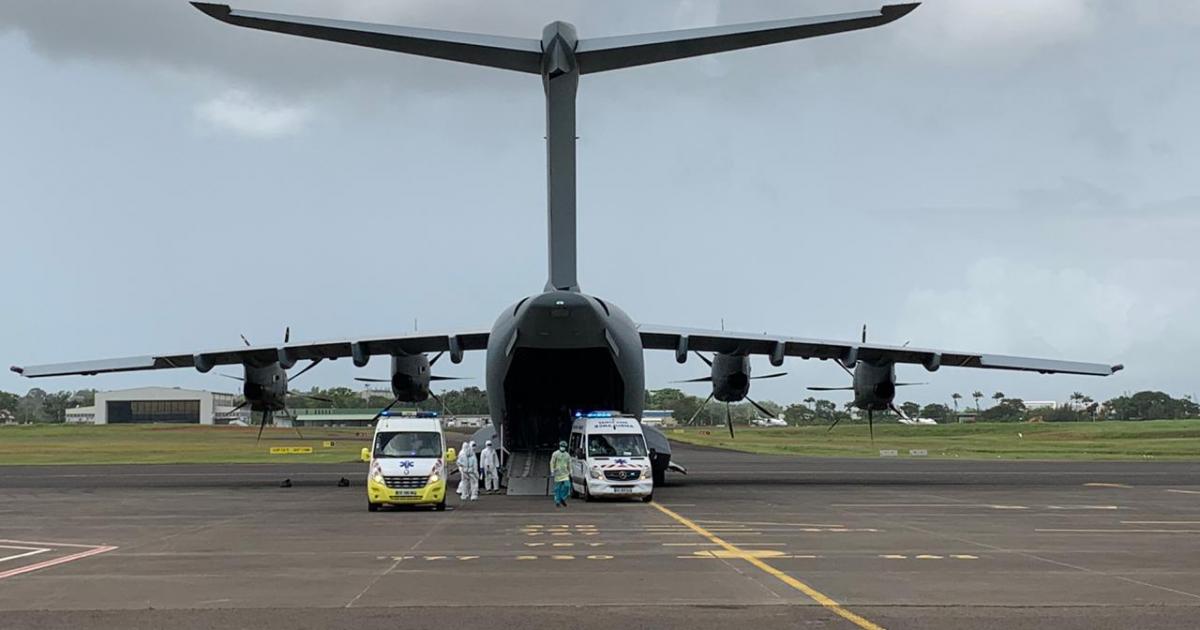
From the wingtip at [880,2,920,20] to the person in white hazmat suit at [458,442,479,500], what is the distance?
14155mm

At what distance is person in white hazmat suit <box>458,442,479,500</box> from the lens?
28766mm

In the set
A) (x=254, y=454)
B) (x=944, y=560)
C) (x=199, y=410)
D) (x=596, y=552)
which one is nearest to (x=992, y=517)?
(x=944, y=560)

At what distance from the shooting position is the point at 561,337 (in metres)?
28.0

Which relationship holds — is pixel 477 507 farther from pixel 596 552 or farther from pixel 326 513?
pixel 596 552

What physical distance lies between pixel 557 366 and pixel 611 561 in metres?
17.1

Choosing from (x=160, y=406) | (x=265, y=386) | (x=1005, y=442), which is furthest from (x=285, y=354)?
(x=160, y=406)

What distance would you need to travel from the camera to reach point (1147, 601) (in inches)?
455

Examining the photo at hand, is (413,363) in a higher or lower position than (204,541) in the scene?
higher

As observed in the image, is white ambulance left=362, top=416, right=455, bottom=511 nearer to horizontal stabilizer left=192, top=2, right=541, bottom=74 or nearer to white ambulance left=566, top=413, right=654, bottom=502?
white ambulance left=566, top=413, right=654, bottom=502

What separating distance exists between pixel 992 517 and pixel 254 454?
47278 millimetres

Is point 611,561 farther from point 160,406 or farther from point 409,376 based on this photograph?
point 160,406

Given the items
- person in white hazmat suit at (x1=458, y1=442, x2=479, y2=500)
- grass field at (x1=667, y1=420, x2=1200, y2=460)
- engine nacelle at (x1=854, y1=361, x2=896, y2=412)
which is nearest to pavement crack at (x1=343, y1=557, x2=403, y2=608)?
person in white hazmat suit at (x1=458, y1=442, x2=479, y2=500)

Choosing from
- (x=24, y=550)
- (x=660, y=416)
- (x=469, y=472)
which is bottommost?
(x=660, y=416)

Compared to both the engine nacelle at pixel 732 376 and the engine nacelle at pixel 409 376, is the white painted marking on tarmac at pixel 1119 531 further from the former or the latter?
the engine nacelle at pixel 409 376
